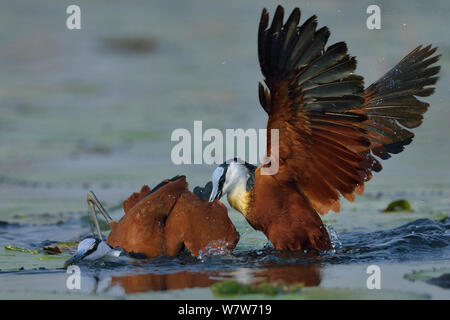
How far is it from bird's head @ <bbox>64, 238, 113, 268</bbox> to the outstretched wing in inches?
66.2

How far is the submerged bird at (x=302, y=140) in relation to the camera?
6.46 metres

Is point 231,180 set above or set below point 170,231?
above

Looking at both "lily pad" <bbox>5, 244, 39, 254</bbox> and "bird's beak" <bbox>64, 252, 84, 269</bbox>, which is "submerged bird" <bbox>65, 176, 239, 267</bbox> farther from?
"lily pad" <bbox>5, 244, 39, 254</bbox>

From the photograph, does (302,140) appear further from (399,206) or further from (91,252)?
(399,206)

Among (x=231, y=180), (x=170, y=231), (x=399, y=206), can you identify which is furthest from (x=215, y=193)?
(x=399, y=206)

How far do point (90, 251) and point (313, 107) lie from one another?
7.46 feet

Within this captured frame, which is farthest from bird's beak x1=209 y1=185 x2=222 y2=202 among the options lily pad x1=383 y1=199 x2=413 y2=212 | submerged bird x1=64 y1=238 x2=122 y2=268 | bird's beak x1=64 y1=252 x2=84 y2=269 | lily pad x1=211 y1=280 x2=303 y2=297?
lily pad x1=383 y1=199 x2=413 y2=212

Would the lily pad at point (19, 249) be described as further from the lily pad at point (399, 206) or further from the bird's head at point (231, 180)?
the lily pad at point (399, 206)

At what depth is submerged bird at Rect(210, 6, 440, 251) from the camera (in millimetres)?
6457

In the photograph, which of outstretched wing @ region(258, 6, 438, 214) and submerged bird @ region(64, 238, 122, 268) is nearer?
outstretched wing @ region(258, 6, 438, 214)

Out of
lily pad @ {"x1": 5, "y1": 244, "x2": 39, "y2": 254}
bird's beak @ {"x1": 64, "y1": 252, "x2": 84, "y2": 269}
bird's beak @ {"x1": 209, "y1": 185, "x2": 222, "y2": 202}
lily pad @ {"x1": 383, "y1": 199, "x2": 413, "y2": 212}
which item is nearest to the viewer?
bird's beak @ {"x1": 64, "y1": 252, "x2": 84, "y2": 269}

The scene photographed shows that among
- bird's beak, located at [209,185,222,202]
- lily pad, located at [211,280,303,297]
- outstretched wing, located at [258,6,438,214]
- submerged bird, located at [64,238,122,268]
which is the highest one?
outstretched wing, located at [258,6,438,214]

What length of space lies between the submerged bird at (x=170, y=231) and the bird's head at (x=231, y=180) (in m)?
0.15

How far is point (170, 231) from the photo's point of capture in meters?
6.86
